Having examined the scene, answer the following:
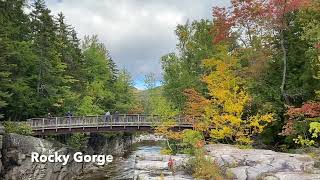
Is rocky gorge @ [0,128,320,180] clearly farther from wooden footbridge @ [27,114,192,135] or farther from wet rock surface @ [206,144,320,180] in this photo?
wooden footbridge @ [27,114,192,135]

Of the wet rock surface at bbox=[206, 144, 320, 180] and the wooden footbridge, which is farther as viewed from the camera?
the wooden footbridge

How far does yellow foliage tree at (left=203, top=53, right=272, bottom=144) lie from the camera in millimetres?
29344

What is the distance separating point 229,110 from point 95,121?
20243 millimetres

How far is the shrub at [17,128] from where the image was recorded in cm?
3668

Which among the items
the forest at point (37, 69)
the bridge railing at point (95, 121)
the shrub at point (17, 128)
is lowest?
the shrub at point (17, 128)

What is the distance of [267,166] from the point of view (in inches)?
640

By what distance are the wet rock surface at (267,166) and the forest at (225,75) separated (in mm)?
5085

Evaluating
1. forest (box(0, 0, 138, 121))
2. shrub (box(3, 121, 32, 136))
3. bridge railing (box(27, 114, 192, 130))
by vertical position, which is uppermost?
forest (box(0, 0, 138, 121))

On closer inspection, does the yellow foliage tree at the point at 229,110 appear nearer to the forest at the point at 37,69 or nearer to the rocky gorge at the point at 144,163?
the rocky gorge at the point at 144,163

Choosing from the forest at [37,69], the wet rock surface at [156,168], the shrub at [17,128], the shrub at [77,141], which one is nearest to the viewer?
the wet rock surface at [156,168]

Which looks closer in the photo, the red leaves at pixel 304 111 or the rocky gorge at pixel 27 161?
the red leaves at pixel 304 111

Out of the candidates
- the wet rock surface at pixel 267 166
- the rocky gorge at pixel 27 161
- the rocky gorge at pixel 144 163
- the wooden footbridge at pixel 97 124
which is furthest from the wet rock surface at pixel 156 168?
the wooden footbridge at pixel 97 124

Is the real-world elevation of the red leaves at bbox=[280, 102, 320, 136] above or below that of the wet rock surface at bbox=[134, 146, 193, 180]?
above

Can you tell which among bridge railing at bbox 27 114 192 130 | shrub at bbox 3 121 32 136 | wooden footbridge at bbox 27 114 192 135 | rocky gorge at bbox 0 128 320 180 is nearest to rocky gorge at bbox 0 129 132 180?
rocky gorge at bbox 0 128 320 180
